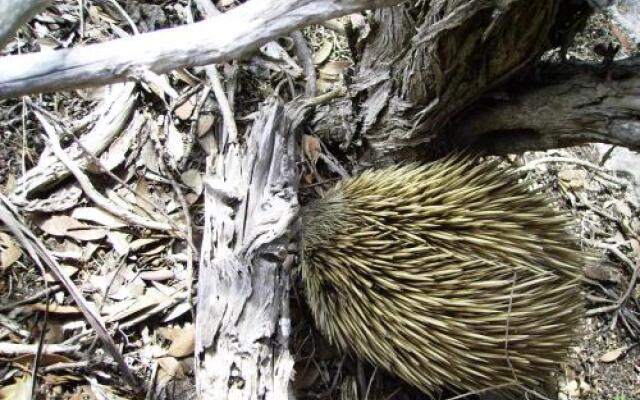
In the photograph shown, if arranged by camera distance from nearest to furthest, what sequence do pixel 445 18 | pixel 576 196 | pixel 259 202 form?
1. pixel 445 18
2. pixel 259 202
3. pixel 576 196

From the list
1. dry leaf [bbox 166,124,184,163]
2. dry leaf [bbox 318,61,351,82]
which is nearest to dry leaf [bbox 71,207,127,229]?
dry leaf [bbox 166,124,184,163]

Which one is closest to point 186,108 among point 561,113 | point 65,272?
point 65,272

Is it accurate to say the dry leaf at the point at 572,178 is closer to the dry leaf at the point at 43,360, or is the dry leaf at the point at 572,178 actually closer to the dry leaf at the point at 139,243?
the dry leaf at the point at 139,243

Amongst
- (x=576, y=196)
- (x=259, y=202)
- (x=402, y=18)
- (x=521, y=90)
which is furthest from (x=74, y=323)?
(x=576, y=196)

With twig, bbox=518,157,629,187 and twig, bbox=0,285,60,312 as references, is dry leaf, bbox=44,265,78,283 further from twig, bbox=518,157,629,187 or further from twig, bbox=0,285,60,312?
twig, bbox=518,157,629,187

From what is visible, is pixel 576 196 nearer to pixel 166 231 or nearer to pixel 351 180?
pixel 351 180

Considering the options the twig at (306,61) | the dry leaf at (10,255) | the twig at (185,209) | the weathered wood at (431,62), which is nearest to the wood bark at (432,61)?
the weathered wood at (431,62)
